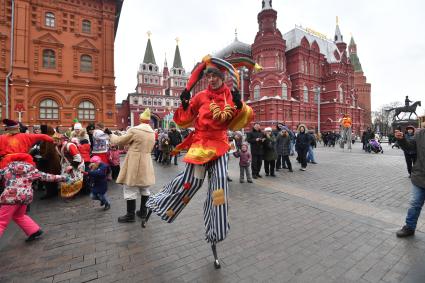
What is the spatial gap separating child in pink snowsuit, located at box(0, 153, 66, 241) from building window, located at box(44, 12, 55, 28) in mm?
27300

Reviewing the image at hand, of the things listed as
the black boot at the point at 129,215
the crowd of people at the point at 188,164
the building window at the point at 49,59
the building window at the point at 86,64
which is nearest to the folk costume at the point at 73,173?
the crowd of people at the point at 188,164

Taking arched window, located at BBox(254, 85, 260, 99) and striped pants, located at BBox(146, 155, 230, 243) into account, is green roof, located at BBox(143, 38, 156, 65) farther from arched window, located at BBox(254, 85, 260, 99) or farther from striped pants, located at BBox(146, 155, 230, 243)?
striped pants, located at BBox(146, 155, 230, 243)

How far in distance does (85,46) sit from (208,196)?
2784 centimetres

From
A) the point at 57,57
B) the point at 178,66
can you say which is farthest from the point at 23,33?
the point at 178,66

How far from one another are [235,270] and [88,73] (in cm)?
2737

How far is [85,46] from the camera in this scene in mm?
23953

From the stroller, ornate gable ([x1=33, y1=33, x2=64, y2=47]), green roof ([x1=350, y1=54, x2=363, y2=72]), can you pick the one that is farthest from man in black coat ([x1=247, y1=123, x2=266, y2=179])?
green roof ([x1=350, y1=54, x2=363, y2=72])

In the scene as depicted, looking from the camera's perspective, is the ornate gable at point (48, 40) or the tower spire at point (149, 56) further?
the tower spire at point (149, 56)

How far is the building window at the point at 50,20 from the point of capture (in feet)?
74.6

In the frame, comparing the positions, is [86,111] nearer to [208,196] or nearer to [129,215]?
[129,215]

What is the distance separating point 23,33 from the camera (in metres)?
21.2

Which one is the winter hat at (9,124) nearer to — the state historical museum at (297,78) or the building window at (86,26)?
the building window at (86,26)

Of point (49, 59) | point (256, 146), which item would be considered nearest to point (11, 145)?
point (256, 146)

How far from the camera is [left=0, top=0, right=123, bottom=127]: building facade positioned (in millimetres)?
20938
